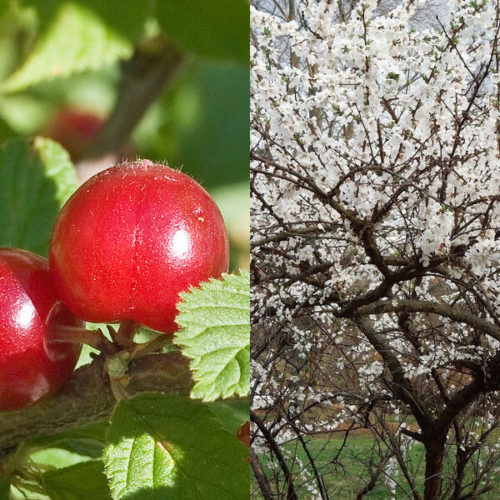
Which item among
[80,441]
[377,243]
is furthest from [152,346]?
[377,243]

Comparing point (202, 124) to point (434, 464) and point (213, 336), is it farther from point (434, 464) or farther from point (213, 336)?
point (434, 464)

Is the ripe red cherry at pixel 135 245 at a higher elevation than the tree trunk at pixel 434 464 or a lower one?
lower

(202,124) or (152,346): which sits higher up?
(202,124)

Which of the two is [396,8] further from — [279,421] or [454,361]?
[279,421]

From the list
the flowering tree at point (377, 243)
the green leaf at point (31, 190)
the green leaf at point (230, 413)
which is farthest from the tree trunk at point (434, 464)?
the green leaf at point (31, 190)

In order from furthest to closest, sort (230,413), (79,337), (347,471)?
1. (347,471)
2. (230,413)
3. (79,337)

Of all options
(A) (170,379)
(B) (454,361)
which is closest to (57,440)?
(A) (170,379)

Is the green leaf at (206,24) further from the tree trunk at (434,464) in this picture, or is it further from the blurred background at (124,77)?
the tree trunk at (434,464)
